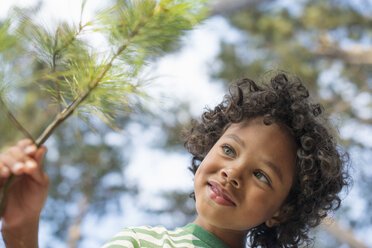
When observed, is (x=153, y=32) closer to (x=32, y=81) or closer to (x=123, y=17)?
(x=123, y=17)

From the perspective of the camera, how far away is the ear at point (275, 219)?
1.04 meters

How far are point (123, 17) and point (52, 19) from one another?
0.09m

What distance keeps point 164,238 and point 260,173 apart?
0.23m

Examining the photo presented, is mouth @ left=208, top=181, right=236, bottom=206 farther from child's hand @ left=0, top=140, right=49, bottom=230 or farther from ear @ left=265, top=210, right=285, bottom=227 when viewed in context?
child's hand @ left=0, top=140, right=49, bottom=230

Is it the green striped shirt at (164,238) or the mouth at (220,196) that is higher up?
the mouth at (220,196)

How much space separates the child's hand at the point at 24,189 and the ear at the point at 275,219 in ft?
2.00

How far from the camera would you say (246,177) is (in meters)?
0.90

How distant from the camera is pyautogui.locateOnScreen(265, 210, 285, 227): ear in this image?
3.43 feet

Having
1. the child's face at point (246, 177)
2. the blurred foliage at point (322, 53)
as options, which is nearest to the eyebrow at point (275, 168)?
the child's face at point (246, 177)

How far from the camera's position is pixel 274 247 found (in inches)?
43.7

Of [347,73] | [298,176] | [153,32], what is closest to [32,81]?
[153,32]

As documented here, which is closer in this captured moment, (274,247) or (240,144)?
(240,144)

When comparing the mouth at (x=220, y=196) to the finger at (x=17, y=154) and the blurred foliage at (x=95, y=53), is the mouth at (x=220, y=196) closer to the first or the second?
the blurred foliage at (x=95, y=53)

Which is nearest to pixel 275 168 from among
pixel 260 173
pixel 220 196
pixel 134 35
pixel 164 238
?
pixel 260 173
